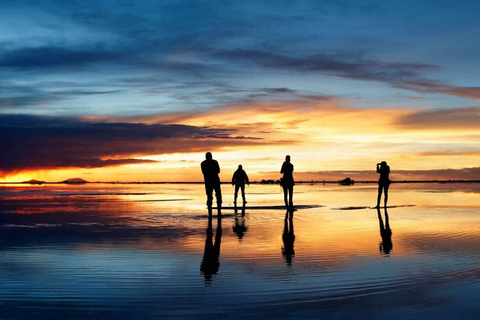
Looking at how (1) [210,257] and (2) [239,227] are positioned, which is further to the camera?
(2) [239,227]

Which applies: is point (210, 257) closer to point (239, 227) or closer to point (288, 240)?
point (288, 240)

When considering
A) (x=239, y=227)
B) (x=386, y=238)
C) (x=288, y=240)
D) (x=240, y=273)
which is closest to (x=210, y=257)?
(x=240, y=273)

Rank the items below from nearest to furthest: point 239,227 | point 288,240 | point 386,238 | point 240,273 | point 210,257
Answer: point 240,273, point 210,257, point 288,240, point 386,238, point 239,227

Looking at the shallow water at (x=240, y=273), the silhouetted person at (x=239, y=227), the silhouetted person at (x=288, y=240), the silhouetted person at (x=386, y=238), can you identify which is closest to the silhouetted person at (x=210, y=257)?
the shallow water at (x=240, y=273)

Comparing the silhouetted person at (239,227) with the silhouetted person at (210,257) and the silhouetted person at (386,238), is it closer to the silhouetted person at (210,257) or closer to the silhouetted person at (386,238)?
the silhouetted person at (210,257)

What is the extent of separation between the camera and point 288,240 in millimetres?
12820

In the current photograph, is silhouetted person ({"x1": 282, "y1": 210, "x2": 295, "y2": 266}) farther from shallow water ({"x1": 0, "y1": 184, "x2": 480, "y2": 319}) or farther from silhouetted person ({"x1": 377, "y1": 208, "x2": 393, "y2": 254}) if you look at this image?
silhouetted person ({"x1": 377, "y1": 208, "x2": 393, "y2": 254})

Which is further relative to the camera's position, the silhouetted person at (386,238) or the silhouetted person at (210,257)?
the silhouetted person at (386,238)

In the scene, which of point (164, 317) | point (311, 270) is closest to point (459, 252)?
point (311, 270)

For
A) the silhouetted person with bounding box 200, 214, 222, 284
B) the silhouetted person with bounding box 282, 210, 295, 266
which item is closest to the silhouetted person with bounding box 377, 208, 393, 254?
the silhouetted person with bounding box 282, 210, 295, 266

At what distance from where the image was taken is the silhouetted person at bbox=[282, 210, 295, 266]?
10.2 meters

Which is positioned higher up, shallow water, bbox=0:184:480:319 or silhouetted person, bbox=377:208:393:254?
shallow water, bbox=0:184:480:319

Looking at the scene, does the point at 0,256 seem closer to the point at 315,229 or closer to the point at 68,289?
the point at 68,289

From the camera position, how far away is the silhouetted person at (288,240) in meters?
10.2
